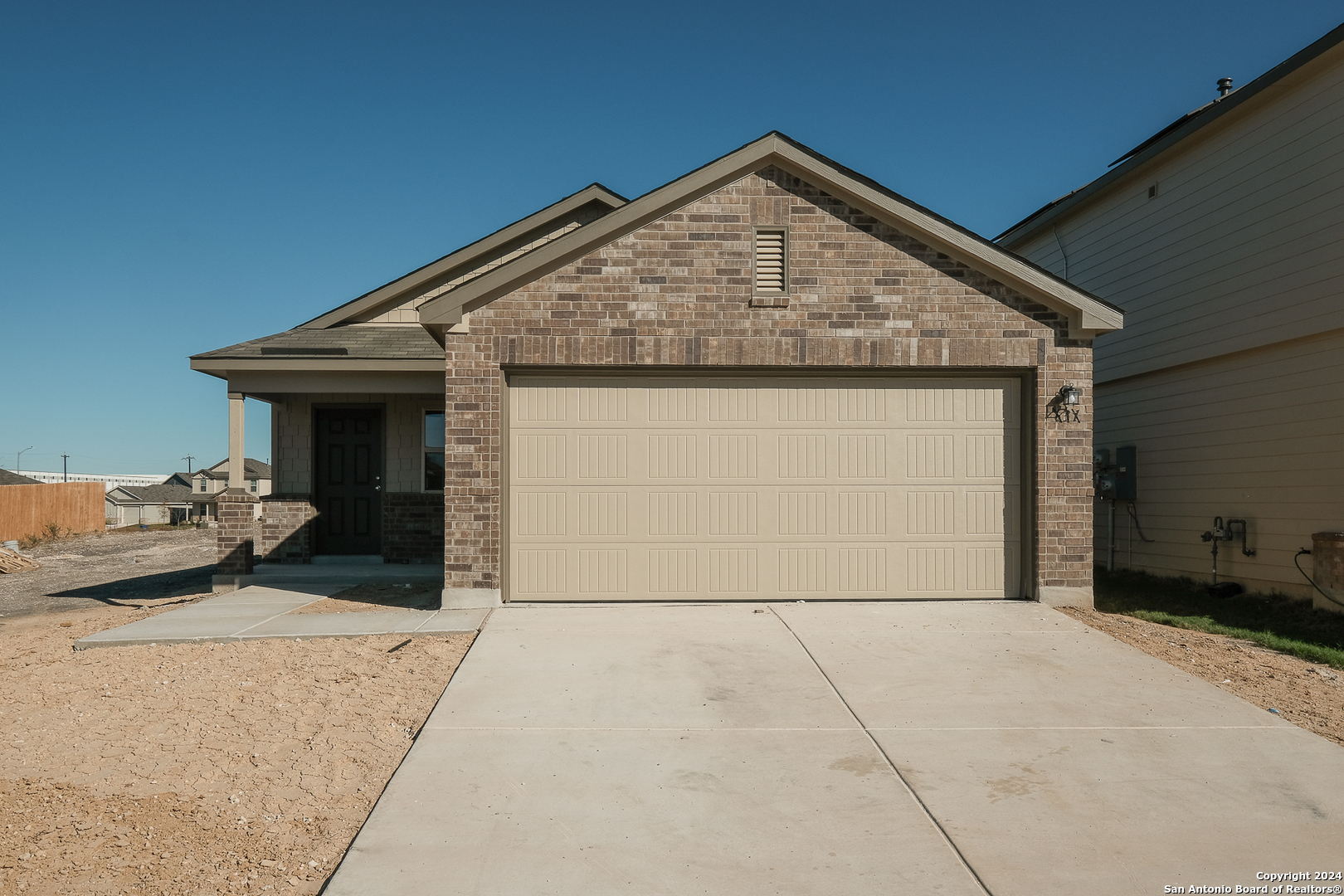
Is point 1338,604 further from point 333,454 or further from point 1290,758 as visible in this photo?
point 333,454

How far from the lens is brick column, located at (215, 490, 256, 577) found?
1155 cm

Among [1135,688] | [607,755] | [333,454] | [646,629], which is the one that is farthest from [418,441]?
[1135,688]

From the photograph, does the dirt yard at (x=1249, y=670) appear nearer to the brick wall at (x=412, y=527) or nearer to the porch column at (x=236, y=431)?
the brick wall at (x=412, y=527)

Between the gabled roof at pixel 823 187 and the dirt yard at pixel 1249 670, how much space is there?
3205 mm

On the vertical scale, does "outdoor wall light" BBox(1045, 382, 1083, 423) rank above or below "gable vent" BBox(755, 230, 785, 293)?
below

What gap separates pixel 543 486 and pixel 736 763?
4903 millimetres

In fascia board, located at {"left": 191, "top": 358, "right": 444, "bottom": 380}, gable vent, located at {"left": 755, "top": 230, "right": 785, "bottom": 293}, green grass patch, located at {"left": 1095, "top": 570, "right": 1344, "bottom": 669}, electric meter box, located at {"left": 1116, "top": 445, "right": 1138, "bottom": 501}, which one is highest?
gable vent, located at {"left": 755, "top": 230, "right": 785, "bottom": 293}

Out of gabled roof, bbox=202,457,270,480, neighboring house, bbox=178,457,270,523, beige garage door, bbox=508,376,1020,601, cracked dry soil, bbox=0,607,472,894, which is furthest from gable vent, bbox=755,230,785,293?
gabled roof, bbox=202,457,270,480

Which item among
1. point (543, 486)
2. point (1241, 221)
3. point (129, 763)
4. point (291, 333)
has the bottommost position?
point (129, 763)

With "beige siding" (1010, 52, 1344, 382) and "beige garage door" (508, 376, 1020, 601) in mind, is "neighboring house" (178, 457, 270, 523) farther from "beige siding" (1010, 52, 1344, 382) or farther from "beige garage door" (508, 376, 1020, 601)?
"beige siding" (1010, 52, 1344, 382)

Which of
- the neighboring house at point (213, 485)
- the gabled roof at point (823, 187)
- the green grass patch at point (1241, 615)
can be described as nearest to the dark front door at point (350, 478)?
the gabled roof at point (823, 187)

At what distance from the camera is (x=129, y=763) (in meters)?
4.95

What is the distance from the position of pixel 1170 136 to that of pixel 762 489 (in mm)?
8081

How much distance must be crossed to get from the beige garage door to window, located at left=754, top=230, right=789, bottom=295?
3.33 feet
